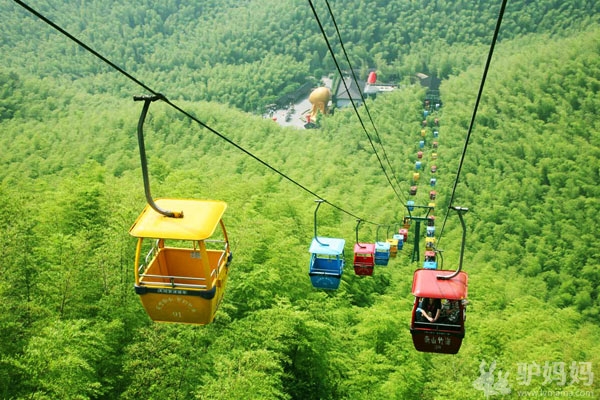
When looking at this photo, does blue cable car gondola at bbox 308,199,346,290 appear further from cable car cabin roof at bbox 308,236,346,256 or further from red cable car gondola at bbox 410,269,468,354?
red cable car gondola at bbox 410,269,468,354

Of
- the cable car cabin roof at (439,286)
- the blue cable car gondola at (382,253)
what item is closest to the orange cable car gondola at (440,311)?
the cable car cabin roof at (439,286)

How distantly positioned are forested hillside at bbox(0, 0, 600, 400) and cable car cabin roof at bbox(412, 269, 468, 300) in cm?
678

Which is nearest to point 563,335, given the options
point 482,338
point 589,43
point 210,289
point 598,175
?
point 482,338

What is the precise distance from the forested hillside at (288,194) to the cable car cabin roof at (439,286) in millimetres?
6776

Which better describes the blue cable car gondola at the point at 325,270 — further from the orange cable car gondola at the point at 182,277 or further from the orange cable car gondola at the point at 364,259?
the orange cable car gondola at the point at 182,277

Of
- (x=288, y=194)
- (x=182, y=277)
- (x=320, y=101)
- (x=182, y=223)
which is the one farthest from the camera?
(x=320, y=101)

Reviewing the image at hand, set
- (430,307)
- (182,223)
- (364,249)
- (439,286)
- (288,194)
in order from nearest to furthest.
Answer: (182,223) < (439,286) < (430,307) < (364,249) < (288,194)

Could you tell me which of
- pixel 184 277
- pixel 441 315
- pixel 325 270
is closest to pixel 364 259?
pixel 325 270

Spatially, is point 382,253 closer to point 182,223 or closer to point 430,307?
point 430,307

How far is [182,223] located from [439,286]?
474 centimetres

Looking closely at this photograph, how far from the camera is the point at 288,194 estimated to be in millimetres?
35406

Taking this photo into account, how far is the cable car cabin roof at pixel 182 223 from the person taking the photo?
6.77 metres

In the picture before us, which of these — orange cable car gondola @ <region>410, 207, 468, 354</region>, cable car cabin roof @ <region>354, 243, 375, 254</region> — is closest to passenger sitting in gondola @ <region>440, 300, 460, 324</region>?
orange cable car gondola @ <region>410, 207, 468, 354</region>

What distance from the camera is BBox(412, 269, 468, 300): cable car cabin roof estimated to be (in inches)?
366
